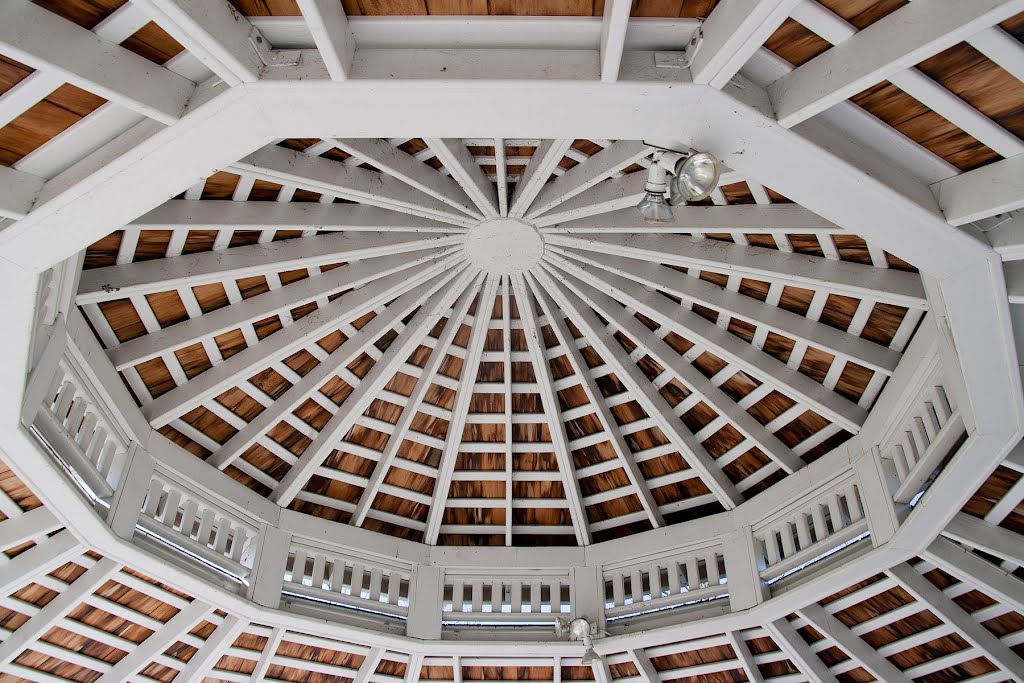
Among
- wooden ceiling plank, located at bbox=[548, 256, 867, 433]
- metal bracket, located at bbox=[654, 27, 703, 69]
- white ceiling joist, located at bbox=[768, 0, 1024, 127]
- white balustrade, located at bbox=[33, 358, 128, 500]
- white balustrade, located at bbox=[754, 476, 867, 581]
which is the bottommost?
white balustrade, located at bbox=[754, 476, 867, 581]

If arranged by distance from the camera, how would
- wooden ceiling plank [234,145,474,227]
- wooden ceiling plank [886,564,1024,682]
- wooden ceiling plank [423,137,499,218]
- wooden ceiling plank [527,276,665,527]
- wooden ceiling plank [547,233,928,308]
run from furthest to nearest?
wooden ceiling plank [527,276,665,527] < wooden ceiling plank [886,564,1024,682] < wooden ceiling plank [547,233,928,308] < wooden ceiling plank [423,137,499,218] < wooden ceiling plank [234,145,474,227]

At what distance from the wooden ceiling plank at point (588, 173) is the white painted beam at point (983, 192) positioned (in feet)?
8.82

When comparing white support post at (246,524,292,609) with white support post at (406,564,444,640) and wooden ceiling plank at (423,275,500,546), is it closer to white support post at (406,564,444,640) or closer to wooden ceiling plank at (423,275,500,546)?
white support post at (406,564,444,640)

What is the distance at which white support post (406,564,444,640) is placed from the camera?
44.4 feet

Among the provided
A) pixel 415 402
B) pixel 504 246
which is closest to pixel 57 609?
pixel 415 402

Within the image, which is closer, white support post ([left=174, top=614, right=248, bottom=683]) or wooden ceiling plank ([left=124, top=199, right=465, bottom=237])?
wooden ceiling plank ([left=124, top=199, right=465, bottom=237])

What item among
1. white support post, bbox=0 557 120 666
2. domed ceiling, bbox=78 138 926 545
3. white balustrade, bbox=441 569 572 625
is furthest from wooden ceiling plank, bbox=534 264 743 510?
white support post, bbox=0 557 120 666

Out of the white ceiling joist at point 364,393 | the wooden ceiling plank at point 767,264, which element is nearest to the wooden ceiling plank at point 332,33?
the wooden ceiling plank at point 767,264

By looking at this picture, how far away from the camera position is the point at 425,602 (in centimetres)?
1380

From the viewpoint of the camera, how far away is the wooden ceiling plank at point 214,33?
6371 millimetres

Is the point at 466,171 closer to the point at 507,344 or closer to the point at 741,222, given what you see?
the point at 741,222

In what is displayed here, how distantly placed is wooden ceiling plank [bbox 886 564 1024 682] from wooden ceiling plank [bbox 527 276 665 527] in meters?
3.77

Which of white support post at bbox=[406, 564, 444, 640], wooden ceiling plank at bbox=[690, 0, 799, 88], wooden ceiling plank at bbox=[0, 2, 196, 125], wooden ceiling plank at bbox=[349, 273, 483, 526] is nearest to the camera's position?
wooden ceiling plank at bbox=[690, 0, 799, 88]

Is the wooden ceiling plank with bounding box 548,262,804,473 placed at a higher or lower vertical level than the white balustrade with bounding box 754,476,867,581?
higher
